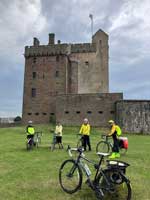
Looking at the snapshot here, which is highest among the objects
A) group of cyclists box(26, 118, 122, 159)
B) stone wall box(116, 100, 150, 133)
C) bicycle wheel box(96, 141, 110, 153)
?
stone wall box(116, 100, 150, 133)

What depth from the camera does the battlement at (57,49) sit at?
154 ft

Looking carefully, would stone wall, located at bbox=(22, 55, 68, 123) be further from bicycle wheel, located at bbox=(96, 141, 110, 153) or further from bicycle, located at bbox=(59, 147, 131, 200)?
bicycle, located at bbox=(59, 147, 131, 200)

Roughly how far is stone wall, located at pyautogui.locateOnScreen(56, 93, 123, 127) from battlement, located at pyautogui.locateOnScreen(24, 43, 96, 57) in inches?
415

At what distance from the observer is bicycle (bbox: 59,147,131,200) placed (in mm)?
6082

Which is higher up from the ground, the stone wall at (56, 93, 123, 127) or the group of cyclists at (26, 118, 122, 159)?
the stone wall at (56, 93, 123, 127)

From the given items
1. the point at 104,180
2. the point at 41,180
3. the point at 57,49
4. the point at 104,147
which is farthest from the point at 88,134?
the point at 57,49

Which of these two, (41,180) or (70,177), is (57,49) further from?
(70,177)

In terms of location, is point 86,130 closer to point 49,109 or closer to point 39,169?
point 39,169

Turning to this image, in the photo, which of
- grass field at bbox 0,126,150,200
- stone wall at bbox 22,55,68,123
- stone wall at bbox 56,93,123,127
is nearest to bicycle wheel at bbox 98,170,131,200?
grass field at bbox 0,126,150,200

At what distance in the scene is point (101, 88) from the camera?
4866 centimetres

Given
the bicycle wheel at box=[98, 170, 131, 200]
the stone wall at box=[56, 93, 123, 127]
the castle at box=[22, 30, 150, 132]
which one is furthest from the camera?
the castle at box=[22, 30, 150, 132]

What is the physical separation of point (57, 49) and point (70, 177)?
41.3 m

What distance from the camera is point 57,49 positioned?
4691 cm

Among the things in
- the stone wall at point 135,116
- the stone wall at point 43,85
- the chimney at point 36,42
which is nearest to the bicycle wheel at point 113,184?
the stone wall at point 135,116
